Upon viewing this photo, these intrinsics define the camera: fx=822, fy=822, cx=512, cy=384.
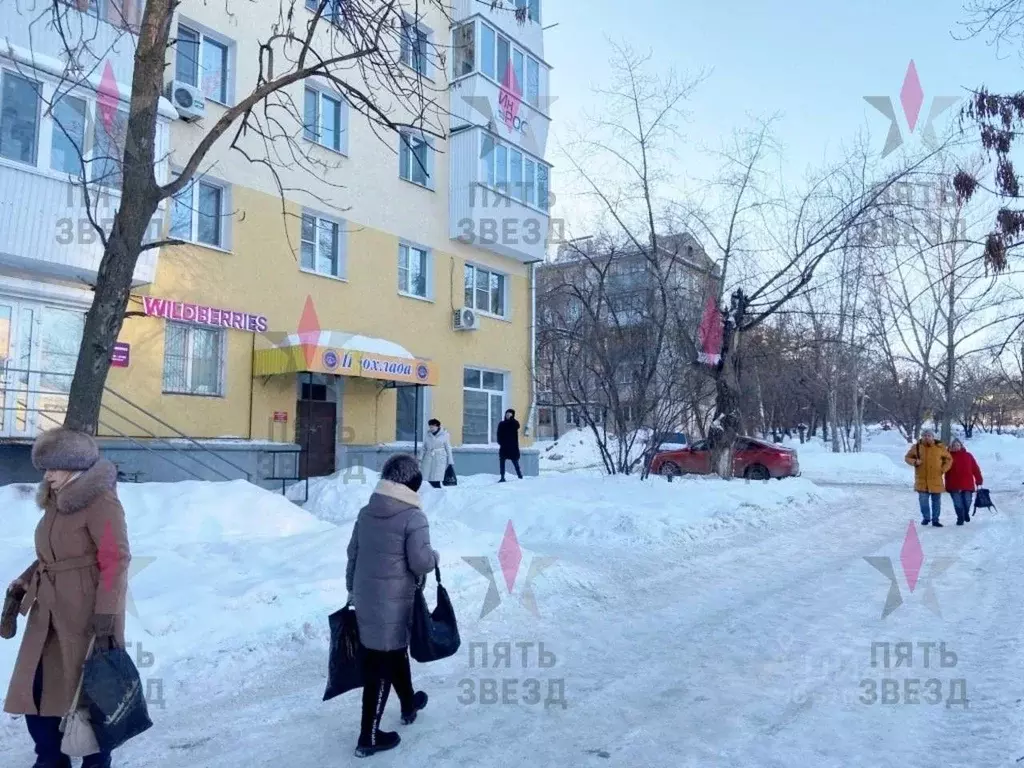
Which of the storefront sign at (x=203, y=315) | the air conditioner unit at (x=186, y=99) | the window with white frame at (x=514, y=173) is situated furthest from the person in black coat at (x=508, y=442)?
the air conditioner unit at (x=186, y=99)

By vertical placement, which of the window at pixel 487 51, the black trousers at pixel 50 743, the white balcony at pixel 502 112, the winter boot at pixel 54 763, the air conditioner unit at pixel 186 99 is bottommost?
the winter boot at pixel 54 763

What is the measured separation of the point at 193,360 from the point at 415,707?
11.2m

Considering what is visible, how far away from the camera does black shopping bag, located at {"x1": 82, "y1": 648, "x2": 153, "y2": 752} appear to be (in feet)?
11.3

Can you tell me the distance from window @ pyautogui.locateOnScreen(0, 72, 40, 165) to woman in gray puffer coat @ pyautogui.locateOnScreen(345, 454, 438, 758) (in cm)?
1001

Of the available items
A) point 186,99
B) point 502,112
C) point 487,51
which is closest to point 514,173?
point 502,112

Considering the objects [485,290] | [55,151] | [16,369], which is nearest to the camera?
[16,369]

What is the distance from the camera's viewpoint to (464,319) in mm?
19719

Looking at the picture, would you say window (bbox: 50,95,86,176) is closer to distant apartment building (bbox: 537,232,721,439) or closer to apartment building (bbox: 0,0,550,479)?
apartment building (bbox: 0,0,550,479)

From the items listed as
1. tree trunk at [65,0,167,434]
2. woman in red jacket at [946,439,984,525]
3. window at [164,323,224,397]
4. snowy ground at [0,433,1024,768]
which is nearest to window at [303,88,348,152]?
window at [164,323,224,397]

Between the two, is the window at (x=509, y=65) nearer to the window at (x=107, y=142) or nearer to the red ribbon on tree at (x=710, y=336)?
the red ribbon on tree at (x=710, y=336)

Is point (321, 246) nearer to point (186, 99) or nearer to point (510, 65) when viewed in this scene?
point (186, 99)

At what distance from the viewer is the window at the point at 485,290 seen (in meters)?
20.8

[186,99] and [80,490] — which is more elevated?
[186,99]

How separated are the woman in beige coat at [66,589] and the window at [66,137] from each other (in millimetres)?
9717
